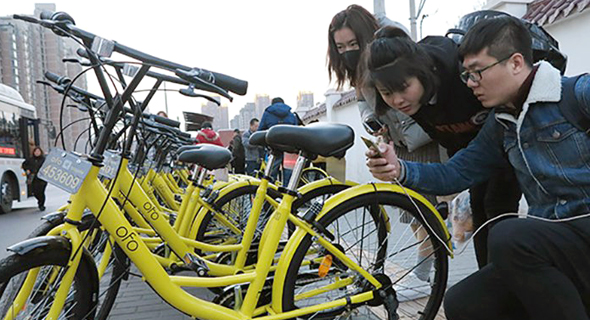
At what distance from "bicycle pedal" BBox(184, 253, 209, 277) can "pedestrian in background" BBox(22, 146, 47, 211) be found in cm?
706

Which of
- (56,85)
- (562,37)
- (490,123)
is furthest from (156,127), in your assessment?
(562,37)

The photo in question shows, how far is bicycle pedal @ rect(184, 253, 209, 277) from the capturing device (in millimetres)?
2338

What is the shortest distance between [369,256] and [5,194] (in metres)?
9.02

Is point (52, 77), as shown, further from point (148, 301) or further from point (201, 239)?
point (148, 301)

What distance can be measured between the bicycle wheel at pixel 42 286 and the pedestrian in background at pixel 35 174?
7.44 metres

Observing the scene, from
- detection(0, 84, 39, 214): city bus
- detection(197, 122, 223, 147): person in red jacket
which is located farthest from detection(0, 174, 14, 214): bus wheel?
detection(197, 122, 223, 147): person in red jacket

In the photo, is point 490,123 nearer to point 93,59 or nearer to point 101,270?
point 93,59

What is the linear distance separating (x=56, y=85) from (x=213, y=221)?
1.31 m

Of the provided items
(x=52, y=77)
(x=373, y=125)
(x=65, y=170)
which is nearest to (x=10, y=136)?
(x=52, y=77)

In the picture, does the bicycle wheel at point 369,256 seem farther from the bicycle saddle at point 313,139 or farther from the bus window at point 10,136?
the bus window at point 10,136

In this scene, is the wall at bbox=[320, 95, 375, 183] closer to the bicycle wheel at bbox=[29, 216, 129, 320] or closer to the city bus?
the city bus

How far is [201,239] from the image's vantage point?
2924 millimetres

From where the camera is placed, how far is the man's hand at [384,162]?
1681 millimetres

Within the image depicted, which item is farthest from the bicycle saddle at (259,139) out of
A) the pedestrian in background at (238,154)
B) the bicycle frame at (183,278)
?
the pedestrian in background at (238,154)
